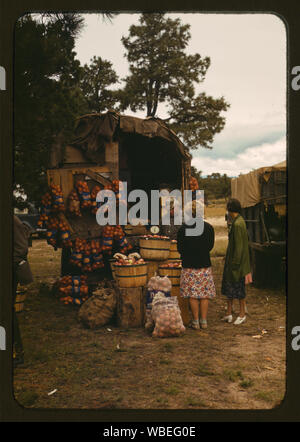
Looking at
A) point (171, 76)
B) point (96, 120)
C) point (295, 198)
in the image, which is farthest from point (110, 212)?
point (295, 198)

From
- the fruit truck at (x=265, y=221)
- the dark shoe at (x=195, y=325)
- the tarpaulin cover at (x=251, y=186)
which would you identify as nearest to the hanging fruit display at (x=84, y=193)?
the dark shoe at (x=195, y=325)

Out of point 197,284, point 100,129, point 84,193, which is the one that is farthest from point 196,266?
point 100,129

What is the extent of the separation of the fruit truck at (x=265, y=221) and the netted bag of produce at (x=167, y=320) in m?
2.69

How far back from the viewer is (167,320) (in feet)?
16.7

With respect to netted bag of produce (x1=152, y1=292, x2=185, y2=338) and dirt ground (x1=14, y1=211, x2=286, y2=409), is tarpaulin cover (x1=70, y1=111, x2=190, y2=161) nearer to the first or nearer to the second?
dirt ground (x1=14, y1=211, x2=286, y2=409)

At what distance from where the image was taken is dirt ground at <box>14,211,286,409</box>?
3.24 meters

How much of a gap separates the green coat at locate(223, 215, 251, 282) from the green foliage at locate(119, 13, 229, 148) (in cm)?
193

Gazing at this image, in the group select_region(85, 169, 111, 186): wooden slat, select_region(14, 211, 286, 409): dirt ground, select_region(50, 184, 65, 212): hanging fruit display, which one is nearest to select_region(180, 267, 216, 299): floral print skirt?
select_region(14, 211, 286, 409): dirt ground

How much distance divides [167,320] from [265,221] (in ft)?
12.1

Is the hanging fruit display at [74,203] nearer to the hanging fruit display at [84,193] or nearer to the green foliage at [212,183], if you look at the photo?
the hanging fruit display at [84,193]

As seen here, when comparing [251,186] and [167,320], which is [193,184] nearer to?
[251,186]

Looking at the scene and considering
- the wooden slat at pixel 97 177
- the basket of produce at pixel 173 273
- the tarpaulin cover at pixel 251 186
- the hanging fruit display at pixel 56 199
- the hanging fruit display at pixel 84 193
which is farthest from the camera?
the tarpaulin cover at pixel 251 186

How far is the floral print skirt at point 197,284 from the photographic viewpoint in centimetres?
545
